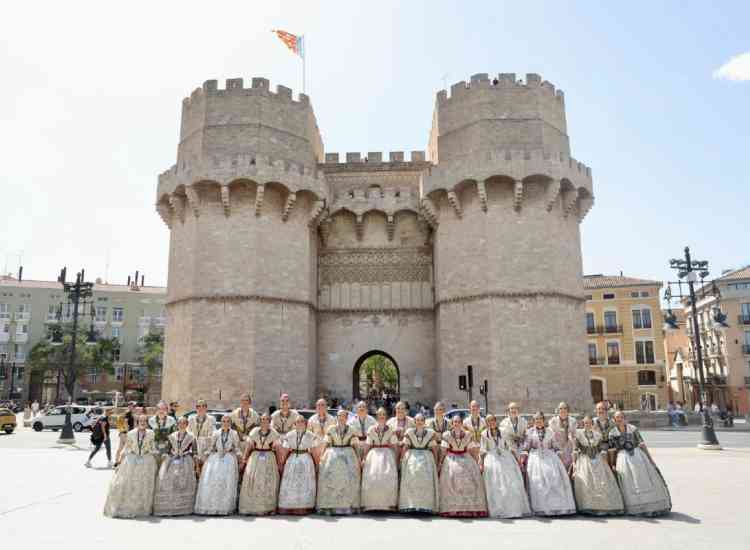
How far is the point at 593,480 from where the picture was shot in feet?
25.6

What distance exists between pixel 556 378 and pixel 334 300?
9.69 metres

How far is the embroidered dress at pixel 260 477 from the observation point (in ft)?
25.4

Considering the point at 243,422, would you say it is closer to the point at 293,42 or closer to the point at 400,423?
the point at 400,423

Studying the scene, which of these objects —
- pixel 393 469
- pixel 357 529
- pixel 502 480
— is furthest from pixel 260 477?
pixel 502 480

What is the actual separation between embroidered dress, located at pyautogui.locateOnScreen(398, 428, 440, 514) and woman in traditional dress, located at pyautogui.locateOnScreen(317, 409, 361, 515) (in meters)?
0.64

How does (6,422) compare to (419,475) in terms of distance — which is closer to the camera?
(419,475)

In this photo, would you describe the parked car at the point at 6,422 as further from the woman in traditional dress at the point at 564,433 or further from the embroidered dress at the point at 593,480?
the embroidered dress at the point at 593,480

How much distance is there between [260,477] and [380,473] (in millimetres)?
1612

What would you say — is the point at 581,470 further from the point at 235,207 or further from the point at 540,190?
the point at 235,207

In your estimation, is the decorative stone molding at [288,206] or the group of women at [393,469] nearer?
the group of women at [393,469]

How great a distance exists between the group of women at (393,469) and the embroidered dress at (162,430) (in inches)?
0.8

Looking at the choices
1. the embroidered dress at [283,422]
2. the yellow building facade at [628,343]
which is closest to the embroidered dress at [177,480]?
the embroidered dress at [283,422]

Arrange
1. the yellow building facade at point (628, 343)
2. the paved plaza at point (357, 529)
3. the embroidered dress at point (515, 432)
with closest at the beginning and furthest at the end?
1. the paved plaza at point (357, 529)
2. the embroidered dress at point (515, 432)
3. the yellow building facade at point (628, 343)

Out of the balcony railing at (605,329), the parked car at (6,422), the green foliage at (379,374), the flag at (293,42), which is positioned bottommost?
the parked car at (6,422)
